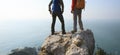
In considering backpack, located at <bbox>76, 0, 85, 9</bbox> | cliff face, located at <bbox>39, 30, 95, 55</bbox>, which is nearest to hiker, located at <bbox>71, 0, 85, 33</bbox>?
backpack, located at <bbox>76, 0, 85, 9</bbox>

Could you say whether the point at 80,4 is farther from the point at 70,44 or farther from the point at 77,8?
the point at 70,44

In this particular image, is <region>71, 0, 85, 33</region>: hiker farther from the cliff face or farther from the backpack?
the cliff face

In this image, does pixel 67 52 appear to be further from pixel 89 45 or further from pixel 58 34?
pixel 58 34

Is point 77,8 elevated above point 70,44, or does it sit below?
above

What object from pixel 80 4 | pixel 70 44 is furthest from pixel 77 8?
pixel 70 44

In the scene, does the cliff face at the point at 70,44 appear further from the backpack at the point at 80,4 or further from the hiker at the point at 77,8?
the backpack at the point at 80,4

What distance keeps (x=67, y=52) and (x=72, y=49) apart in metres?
0.26

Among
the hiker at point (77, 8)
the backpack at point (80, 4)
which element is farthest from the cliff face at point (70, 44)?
the backpack at point (80, 4)

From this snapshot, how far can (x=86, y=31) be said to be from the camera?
12.8 metres

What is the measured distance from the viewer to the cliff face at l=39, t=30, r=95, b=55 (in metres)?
10.9

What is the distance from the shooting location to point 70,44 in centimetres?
1155

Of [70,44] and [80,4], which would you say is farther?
[80,4]

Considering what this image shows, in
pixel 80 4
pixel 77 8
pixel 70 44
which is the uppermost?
pixel 80 4

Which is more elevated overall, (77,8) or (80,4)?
(80,4)
